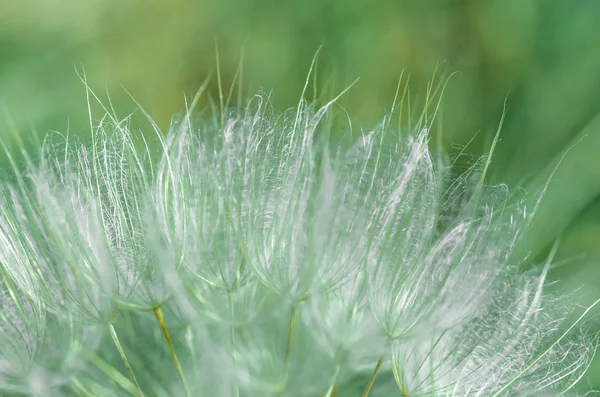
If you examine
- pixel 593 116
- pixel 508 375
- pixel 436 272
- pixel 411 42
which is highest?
pixel 411 42

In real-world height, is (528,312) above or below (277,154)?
below

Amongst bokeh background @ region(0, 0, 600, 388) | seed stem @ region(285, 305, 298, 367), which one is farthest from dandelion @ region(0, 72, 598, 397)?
bokeh background @ region(0, 0, 600, 388)

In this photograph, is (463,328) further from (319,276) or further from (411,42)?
(411,42)

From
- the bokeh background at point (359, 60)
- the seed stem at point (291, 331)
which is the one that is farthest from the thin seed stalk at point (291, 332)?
the bokeh background at point (359, 60)

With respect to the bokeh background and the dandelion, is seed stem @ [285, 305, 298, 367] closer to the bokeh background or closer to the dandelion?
the dandelion

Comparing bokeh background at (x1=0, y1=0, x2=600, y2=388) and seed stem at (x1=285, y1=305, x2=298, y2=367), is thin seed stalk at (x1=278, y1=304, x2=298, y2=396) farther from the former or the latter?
bokeh background at (x1=0, y1=0, x2=600, y2=388)

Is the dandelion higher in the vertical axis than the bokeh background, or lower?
lower

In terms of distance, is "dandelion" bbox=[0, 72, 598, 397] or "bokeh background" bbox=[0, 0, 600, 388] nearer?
"dandelion" bbox=[0, 72, 598, 397]

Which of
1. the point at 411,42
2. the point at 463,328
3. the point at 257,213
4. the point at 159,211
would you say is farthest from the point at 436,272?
the point at 411,42

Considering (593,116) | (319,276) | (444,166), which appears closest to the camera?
(319,276)
